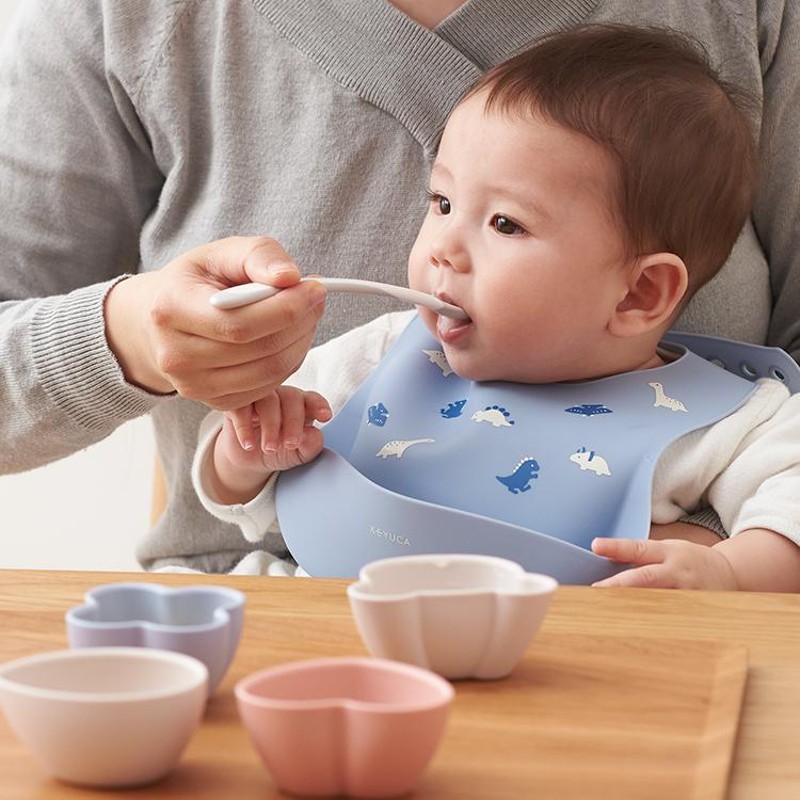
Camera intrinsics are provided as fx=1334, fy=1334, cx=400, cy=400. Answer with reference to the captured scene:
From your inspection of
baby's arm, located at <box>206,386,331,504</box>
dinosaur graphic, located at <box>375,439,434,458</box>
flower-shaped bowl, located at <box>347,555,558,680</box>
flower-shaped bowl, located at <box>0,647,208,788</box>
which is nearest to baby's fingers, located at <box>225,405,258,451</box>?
baby's arm, located at <box>206,386,331,504</box>

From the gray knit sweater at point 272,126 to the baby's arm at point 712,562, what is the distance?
1.29 ft

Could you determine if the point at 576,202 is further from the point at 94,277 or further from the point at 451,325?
the point at 94,277

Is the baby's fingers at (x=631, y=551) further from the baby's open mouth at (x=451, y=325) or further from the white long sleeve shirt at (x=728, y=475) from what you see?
the baby's open mouth at (x=451, y=325)

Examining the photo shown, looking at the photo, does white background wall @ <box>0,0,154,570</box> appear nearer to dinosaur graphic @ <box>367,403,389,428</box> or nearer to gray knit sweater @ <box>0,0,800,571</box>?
gray knit sweater @ <box>0,0,800,571</box>

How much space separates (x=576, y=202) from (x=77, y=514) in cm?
173

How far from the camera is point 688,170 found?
1238 millimetres

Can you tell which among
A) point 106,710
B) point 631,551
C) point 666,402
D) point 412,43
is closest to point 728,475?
point 666,402

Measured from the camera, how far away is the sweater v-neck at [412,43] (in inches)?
55.0

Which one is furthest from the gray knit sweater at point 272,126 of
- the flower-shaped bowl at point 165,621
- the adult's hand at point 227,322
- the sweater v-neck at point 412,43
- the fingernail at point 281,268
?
the flower-shaped bowl at point 165,621

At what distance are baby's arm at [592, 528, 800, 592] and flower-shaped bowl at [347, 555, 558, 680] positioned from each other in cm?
36

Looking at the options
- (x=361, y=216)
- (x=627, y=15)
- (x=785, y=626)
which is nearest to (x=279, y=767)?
(x=785, y=626)

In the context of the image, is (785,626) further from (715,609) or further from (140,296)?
(140,296)

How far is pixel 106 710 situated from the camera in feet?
1.57

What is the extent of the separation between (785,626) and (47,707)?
475mm
